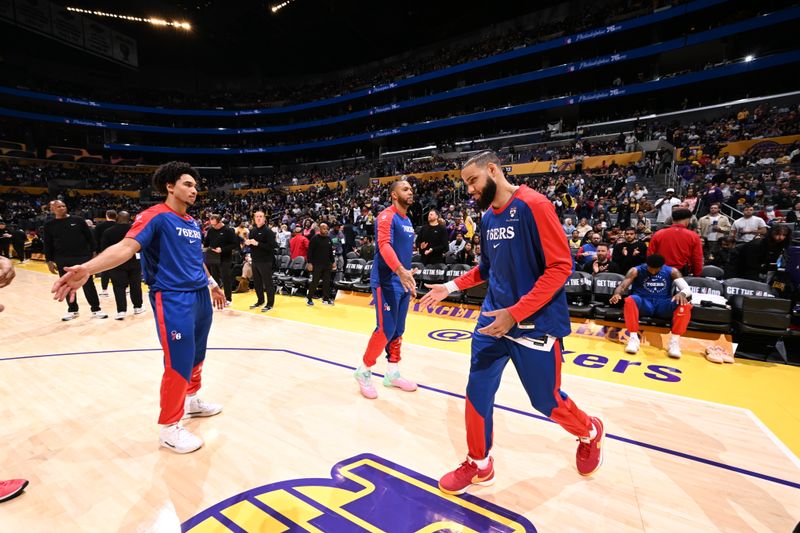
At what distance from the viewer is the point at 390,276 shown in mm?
3717

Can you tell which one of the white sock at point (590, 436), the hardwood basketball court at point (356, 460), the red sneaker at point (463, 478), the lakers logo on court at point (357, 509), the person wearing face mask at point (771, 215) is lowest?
the hardwood basketball court at point (356, 460)

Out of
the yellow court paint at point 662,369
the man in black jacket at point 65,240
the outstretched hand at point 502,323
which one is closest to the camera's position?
the outstretched hand at point 502,323

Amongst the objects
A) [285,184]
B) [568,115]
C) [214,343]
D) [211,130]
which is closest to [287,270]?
[214,343]

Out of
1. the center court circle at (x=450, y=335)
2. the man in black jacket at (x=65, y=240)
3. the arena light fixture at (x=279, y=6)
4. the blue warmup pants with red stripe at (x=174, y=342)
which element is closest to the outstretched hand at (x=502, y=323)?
the blue warmup pants with red stripe at (x=174, y=342)

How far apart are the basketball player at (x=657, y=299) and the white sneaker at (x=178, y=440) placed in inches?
196

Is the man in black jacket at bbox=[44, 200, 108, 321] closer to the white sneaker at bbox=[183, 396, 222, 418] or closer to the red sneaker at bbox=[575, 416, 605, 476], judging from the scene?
the white sneaker at bbox=[183, 396, 222, 418]

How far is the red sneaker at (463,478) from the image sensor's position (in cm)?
241

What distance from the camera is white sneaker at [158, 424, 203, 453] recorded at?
290 centimetres

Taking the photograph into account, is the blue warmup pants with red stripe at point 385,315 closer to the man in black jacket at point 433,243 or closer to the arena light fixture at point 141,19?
the man in black jacket at point 433,243

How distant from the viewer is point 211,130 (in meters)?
39.4

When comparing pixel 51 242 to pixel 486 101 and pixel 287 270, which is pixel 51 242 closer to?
pixel 287 270

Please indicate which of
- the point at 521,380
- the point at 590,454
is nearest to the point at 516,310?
the point at 521,380

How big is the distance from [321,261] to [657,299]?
19.9 feet

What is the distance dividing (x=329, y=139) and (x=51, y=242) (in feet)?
109
